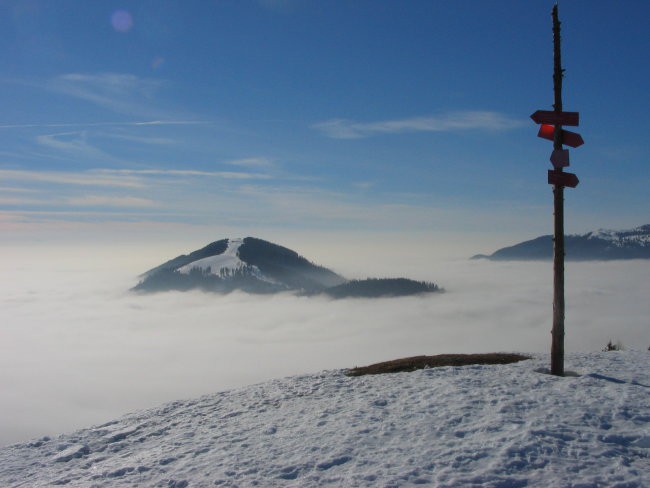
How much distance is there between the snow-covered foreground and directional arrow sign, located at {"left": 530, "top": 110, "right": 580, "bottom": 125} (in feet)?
28.0

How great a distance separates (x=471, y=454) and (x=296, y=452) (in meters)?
3.93

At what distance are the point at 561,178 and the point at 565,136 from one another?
143 cm

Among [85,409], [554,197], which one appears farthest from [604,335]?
[85,409]

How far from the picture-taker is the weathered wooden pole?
16.3 metres

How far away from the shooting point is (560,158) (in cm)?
1599

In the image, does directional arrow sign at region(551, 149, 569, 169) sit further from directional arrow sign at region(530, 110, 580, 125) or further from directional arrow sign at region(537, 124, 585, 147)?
directional arrow sign at region(530, 110, 580, 125)

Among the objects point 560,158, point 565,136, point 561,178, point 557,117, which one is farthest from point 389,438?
point 557,117

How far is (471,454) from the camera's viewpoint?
9.81m

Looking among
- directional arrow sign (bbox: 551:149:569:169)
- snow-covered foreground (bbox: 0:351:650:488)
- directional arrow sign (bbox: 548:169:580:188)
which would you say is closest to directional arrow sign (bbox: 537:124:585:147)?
directional arrow sign (bbox: 551:149:569:169)

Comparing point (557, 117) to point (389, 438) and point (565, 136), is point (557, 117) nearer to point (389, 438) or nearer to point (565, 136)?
point (565, 136)

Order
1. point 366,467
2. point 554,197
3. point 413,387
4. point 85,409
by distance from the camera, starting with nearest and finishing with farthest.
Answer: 1. point 366,467
2. point 413,387
3. point 554,197
4. point 85,409

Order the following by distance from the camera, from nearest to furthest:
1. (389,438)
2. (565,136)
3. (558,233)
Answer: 1. (389,438)
2. (565,136)
3. (558,233)

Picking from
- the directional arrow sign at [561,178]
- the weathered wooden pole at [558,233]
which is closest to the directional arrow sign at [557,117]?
the weathered wooden pole at [558,233]

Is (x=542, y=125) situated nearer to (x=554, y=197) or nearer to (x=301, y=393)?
(x=554, y=197)
